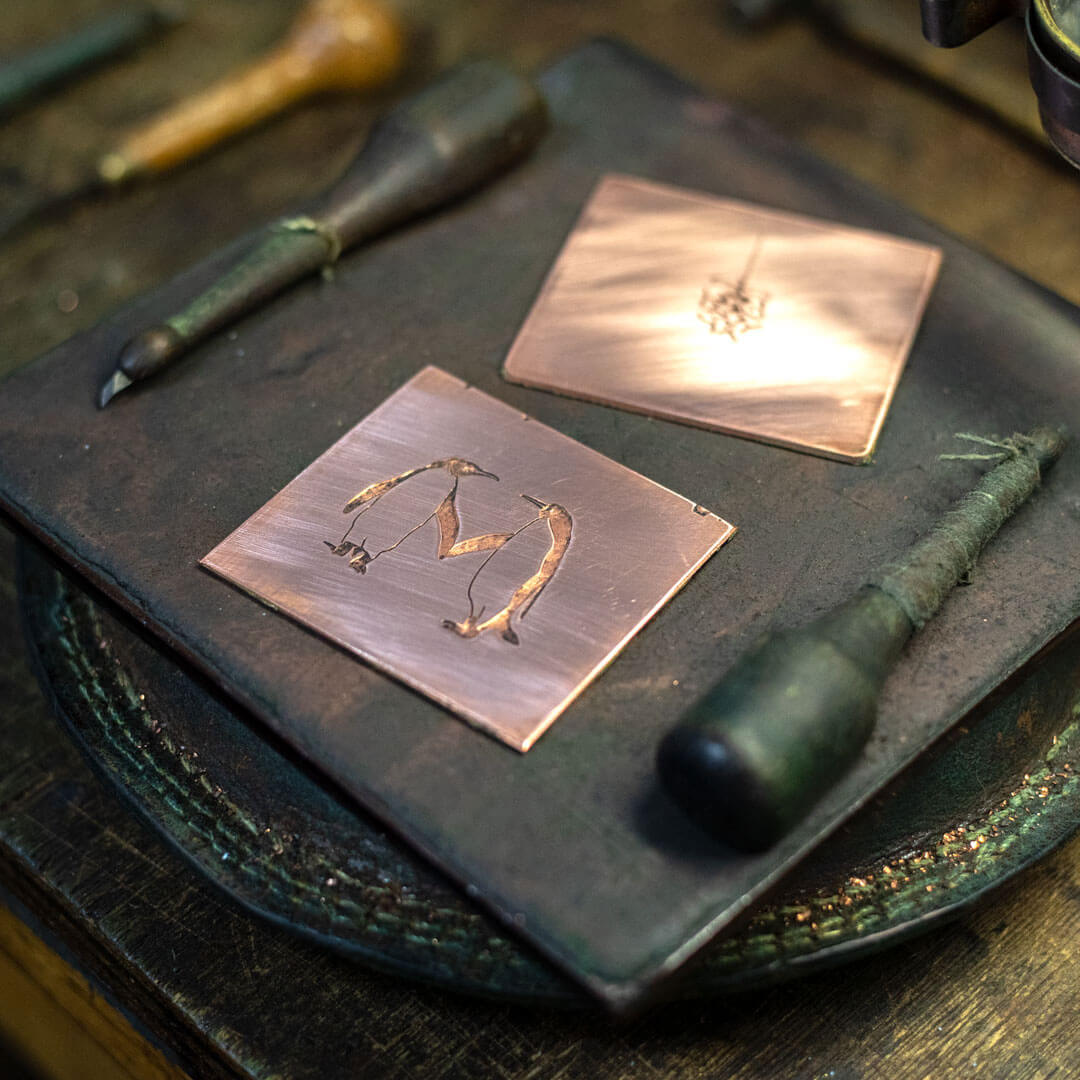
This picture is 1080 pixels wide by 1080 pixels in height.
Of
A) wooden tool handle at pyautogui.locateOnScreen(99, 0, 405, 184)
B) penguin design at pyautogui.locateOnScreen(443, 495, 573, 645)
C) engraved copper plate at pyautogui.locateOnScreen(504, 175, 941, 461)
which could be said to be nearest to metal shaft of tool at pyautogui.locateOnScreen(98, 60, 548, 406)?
engraved copper plate at pyautogui.locateOnScreen(504, 175, 941, 461)

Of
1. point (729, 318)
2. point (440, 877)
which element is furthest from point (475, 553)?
point (729, 318)

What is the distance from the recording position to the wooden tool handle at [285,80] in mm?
1796

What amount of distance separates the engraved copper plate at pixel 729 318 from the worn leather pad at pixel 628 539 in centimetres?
3

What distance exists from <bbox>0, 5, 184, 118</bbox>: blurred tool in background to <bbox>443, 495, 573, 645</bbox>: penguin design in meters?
1.27

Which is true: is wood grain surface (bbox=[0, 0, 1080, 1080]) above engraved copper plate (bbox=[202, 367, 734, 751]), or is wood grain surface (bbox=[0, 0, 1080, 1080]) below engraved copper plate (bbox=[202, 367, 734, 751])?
below

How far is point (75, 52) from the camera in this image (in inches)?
76.0

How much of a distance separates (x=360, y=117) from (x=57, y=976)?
1260mm

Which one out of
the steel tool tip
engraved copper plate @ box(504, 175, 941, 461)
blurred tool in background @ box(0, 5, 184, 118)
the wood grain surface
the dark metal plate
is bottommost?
the wood grain surface

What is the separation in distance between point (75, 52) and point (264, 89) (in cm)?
31

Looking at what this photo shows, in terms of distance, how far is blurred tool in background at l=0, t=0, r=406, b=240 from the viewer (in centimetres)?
178

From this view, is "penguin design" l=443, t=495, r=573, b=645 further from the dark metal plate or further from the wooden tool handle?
the wooden tool handle

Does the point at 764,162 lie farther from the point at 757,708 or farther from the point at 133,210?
the point at 133,210

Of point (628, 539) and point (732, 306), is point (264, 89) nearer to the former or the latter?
point (732, 306)

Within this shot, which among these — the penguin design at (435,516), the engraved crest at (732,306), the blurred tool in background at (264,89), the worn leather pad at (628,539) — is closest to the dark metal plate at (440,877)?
the worn leather pad at (628,539)
